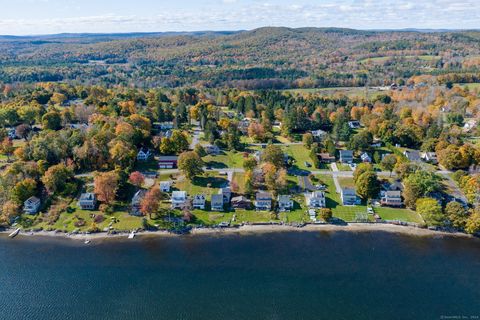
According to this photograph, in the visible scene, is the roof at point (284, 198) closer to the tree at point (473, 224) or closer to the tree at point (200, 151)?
the tree at point (200, 151)

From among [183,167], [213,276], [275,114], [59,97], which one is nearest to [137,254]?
[213,276]

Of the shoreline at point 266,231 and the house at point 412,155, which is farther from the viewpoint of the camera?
the house at point 412,155

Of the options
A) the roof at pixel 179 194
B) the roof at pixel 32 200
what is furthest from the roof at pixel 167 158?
the roof at pixel 32 200

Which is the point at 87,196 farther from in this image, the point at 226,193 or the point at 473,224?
the point at 473,224

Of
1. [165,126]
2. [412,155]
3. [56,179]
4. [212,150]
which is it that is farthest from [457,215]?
[165,126]

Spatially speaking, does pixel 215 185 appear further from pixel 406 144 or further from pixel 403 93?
pixel 403 93

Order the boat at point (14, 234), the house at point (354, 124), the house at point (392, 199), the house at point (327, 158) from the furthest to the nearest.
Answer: the house at point (354, 124) → the house at point (327, 158) → the house at point (392, 199) → the boat at point (14, 234)
